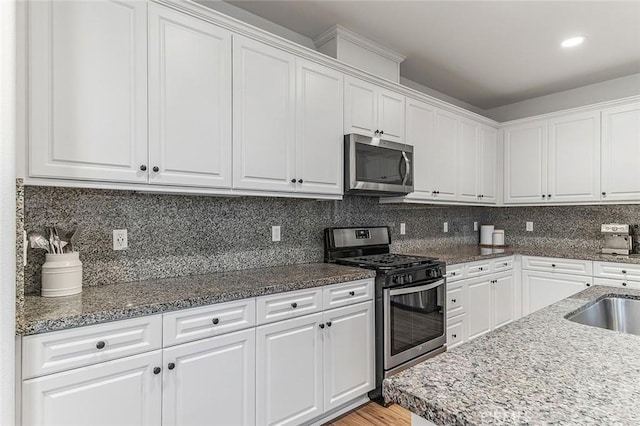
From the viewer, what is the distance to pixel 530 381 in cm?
77

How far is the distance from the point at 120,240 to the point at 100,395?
82 cm

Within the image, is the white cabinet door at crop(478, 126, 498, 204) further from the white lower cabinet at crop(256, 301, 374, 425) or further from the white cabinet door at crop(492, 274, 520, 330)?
the white lower cabinet at crop(256, 301, 374, 425)

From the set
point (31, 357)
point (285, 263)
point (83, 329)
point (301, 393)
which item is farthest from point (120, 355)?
point (285, 263)

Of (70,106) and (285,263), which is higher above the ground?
(70,106)

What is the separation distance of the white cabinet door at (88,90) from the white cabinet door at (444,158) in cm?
256

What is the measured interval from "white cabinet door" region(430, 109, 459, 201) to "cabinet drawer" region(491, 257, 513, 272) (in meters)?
0.78

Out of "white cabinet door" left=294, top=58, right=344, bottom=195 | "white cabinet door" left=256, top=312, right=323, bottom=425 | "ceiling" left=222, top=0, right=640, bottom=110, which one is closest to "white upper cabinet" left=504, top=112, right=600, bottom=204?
"ceiling" left=222, top=0, right=640, bottom=110

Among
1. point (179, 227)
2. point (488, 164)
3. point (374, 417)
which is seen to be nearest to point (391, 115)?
point (488, 164)

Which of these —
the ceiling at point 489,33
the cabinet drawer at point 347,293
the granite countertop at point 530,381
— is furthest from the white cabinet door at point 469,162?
the granite countertop at point 530,381

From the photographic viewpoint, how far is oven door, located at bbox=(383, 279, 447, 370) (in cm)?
241

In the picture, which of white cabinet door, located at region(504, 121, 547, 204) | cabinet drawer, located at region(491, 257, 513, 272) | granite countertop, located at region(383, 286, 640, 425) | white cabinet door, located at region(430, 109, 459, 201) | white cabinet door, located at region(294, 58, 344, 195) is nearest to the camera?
granite countertop, located at region(383, 286, 640, 425)

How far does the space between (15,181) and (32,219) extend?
0.48 metres

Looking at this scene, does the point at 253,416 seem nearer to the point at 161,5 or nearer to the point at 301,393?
the point at 301,393

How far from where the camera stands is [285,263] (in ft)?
8.57
